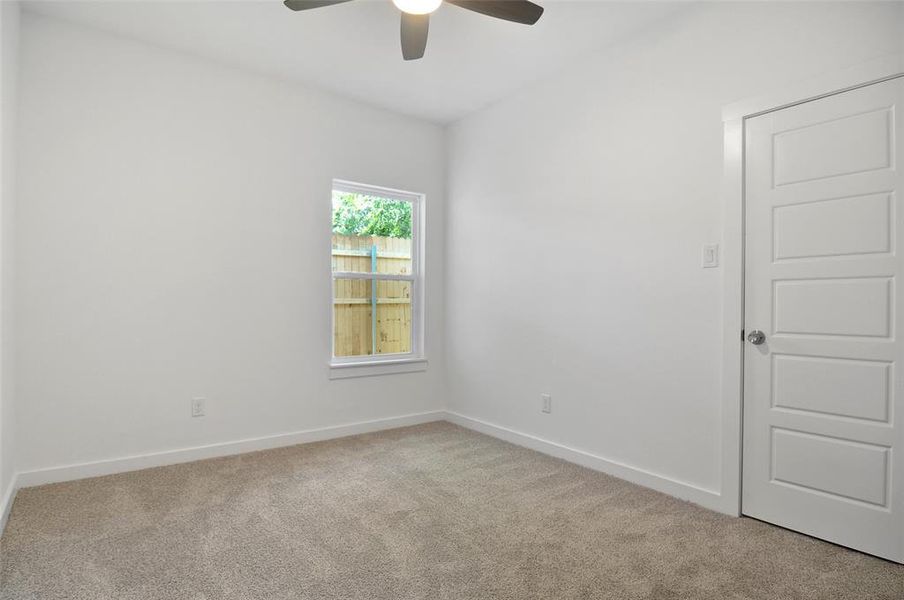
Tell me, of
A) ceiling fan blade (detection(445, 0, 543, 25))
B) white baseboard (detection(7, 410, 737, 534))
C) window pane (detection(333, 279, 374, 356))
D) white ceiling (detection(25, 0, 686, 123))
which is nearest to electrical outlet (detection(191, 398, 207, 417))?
white baseboard (detection(7, 410, 737, 534))

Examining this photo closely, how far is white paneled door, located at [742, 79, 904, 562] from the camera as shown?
2.14 meters

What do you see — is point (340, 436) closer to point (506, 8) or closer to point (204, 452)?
point (204, 452)

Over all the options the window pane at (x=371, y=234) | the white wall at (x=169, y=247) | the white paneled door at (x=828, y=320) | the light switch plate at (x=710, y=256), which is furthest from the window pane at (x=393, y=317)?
the white paneled door at (x=828, y=320)

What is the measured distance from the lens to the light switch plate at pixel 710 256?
2.70 m

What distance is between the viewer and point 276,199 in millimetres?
3758

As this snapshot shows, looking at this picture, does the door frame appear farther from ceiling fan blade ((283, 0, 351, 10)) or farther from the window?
the window

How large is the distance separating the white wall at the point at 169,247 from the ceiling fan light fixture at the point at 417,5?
172 cm

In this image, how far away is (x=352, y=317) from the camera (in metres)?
4.25

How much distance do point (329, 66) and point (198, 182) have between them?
3.89ft

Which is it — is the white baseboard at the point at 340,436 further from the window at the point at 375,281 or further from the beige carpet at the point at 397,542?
the window at the point at 375,281

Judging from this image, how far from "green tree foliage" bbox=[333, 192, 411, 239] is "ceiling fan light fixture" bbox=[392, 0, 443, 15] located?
6.44 ft

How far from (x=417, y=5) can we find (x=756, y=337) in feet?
7.42

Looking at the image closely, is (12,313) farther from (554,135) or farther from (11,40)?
(554,135)

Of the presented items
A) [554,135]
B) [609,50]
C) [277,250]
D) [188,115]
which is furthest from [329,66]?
[609,50]
